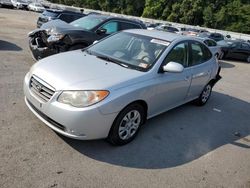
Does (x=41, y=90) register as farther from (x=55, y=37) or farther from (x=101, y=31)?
(x=101, y=31)

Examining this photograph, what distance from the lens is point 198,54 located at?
6047 mm

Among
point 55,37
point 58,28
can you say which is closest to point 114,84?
point 55,37

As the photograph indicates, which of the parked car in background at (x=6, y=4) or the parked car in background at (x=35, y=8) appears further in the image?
the parked car in background at (x=35, y=8)

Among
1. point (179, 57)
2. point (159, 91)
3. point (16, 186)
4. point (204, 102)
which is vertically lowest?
point (204, 102)

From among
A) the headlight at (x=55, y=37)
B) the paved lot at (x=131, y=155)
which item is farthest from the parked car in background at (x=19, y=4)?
the paved lot at (x=131, y=155)

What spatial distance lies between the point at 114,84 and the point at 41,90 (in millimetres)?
1042

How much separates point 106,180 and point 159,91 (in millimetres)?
1830

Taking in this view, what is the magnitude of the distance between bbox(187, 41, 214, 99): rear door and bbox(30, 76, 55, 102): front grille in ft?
9.76

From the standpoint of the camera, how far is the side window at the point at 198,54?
5.78m

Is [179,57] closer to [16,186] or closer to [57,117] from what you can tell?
[57,117]

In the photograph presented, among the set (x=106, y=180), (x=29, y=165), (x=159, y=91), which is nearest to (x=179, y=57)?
(x=159, y=91)

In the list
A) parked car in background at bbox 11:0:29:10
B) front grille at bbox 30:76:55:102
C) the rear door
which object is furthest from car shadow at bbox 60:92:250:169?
parked car in background at bbox 11:0:29:10

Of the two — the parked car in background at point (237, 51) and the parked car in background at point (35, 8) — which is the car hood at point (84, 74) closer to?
the parked car in background at point (237, 51)

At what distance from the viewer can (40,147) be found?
3.90 meters
